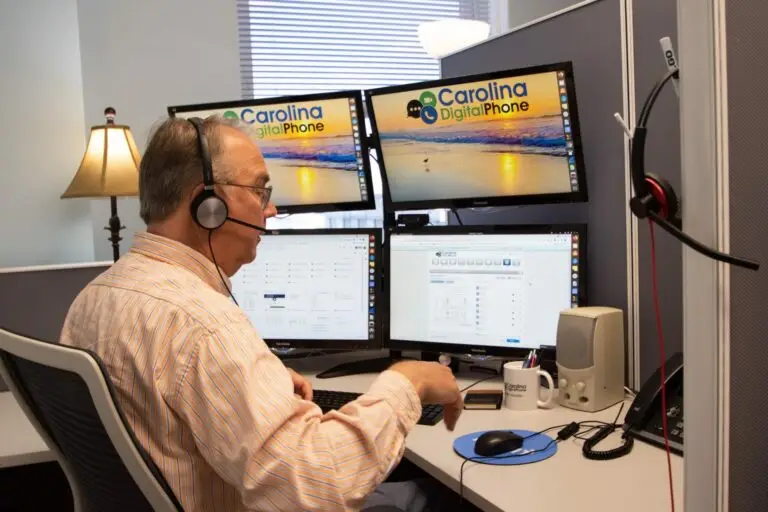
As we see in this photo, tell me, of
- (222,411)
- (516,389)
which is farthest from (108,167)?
(222,411)

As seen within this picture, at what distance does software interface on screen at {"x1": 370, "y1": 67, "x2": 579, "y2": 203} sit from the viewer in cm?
166

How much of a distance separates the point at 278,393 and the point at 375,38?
343 cm

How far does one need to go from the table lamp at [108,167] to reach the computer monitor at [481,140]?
1.19 m

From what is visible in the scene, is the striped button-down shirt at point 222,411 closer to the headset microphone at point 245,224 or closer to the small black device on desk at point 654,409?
the headset microphone at point 245,224

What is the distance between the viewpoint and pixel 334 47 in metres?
3.94

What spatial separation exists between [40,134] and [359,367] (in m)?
1.89

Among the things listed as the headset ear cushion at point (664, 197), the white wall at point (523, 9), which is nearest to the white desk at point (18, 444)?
the headset ear cushion at point (664, 197)

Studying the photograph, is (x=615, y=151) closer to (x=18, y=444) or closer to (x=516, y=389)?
(x=516, y=389)

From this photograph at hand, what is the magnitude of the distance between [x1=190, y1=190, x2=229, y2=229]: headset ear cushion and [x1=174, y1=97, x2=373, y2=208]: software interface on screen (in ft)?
2.74

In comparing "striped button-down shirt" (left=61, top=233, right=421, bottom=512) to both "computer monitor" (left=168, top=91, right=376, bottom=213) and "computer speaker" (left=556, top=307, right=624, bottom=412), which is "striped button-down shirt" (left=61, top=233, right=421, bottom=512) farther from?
"computer monitor" (left=168, top=91, right=376, bottom=213)

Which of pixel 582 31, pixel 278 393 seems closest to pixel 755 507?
pixel 278 393

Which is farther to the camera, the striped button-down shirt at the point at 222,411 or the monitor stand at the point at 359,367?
the monitor stand at the point at 359,367

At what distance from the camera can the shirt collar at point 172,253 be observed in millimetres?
1097

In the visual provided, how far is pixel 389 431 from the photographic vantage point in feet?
3.21
